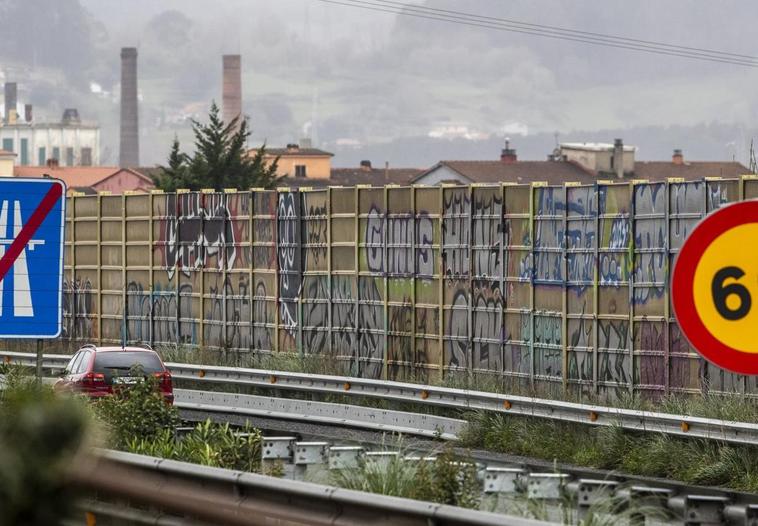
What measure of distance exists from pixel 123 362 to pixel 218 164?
134 ft

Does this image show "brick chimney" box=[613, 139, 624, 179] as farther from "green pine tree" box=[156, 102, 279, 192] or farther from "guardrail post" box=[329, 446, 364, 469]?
"guardrail post" box=[329, 446, 364, 469]

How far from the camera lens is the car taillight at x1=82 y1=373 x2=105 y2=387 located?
22.9 metres

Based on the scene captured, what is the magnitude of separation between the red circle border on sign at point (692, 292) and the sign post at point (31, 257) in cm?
712

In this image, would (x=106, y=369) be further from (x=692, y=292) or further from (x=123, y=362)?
(x=692, y=292)

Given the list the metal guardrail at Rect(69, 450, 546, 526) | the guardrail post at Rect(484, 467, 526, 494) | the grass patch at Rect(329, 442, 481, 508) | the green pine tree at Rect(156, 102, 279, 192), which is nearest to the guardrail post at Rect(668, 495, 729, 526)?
the guardrail post at Rect(484, 467, 526, 494)

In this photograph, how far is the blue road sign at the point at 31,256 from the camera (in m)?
12.0

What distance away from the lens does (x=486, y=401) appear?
2117 centimetres

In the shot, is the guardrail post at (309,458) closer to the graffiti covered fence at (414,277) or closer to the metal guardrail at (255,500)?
the metal guardrail at (255,500)

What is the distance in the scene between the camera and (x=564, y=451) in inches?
749

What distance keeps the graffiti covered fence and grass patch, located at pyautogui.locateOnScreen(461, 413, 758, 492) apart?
86.2 inches

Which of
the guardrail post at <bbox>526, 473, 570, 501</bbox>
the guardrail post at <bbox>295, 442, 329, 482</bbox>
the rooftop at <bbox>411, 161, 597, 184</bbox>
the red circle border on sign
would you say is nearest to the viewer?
the red circle border on sign

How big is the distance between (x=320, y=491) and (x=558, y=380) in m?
15.1

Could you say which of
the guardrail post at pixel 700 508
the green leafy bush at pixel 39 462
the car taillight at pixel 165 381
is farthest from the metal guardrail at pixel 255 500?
the car taillight at pixel 165 381

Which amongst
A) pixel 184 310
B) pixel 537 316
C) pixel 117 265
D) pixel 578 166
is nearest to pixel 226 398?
pixel 537 316
